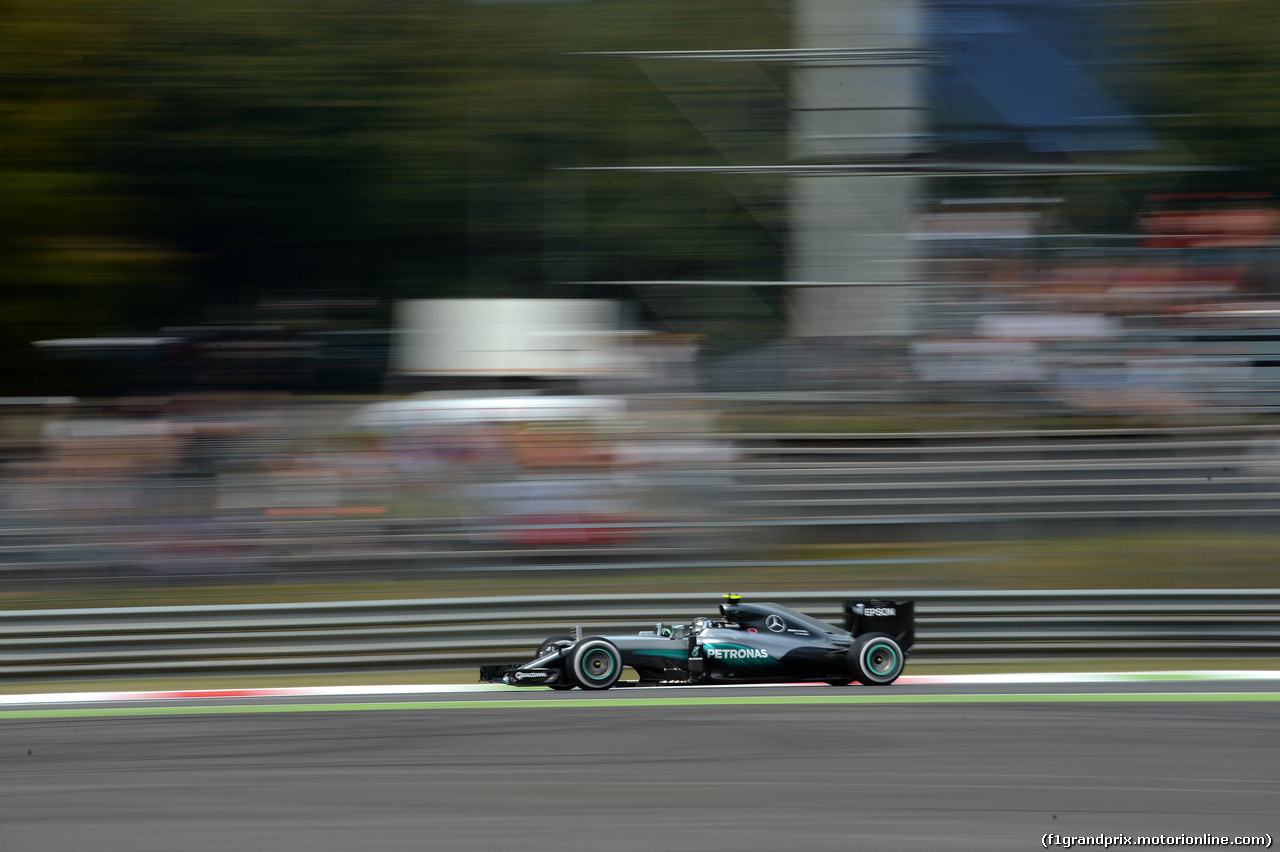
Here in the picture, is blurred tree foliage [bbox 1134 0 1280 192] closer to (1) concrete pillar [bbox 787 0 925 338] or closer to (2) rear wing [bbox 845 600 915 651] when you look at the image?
(1) concrete pillar [bbox 787 0 925 338]

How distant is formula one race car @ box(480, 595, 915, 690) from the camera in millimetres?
7594

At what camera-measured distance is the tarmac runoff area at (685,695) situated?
756 centimetres

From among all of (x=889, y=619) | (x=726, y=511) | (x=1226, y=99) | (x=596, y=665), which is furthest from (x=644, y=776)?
(x=1226, y=99)

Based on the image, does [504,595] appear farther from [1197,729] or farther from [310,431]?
[1197,729]

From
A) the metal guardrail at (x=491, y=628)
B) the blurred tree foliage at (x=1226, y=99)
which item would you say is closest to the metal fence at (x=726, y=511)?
the metal guardrail at (x=491, y=628)

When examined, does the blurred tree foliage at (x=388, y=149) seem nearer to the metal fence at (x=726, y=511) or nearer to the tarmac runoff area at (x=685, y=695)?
the metal fence at (x=726, y=511)

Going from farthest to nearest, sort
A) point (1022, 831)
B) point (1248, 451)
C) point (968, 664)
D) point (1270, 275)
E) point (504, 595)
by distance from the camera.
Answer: point (1270, 275) < point (1248, 451) < point (504, 595) < point (968, 664) < point (1022, 831)

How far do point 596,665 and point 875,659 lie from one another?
1.54 metres

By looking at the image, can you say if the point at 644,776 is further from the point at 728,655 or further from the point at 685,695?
the point at 685,695

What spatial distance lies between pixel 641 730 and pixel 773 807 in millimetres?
1499

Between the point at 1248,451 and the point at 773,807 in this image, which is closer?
the point at 773,807

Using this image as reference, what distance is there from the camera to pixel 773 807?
5.39 meters

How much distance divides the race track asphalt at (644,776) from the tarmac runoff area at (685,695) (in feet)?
0.31

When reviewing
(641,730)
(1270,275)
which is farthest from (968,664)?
(1270,275)
